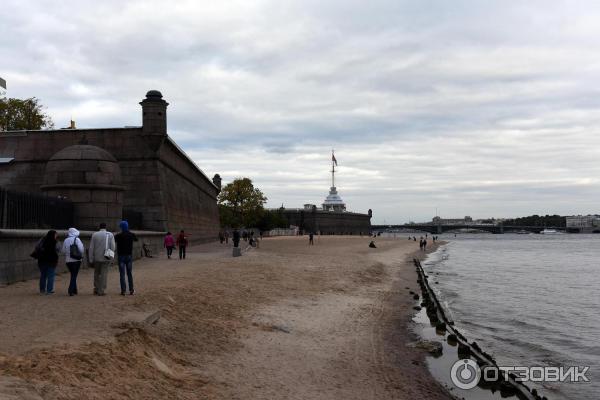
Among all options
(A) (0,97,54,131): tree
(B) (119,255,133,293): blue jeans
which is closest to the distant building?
(A) (0,97,54,131): tree

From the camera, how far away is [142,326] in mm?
9398

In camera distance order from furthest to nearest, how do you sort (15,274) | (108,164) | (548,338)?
(108,164) < (548,338) < (15,274)

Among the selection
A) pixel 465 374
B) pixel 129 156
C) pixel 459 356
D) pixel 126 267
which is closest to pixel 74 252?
pixel 126 267

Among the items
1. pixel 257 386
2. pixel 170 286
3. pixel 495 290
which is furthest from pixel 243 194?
pixel 257 386

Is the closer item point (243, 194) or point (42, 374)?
point (42, 374)

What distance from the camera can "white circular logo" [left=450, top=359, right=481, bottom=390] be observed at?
34.4 ft

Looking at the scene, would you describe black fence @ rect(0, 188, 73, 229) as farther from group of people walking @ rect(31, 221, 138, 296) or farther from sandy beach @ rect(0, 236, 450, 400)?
group of people walking @ rect(31, 221, 138, 296)

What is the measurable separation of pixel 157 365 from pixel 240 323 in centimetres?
461

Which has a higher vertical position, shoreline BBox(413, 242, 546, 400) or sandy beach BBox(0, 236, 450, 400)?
sandy beach BBox(0, 236, 450, 400)

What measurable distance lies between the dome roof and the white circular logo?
15.6 m

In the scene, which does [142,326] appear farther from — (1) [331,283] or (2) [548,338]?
(1) [331,283]

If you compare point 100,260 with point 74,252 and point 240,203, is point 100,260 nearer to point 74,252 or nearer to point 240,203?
point 74,252

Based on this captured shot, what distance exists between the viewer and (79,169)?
21.8 meters

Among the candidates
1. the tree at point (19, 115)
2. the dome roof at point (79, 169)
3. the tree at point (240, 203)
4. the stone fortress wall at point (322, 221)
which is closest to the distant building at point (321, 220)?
the stone fortress wall at point (322, 221)
